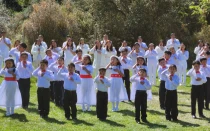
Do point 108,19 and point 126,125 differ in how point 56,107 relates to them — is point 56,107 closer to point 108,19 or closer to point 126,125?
point 126,125

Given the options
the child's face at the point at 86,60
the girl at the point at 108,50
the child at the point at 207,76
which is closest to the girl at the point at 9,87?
the child's face at the point at 86,60

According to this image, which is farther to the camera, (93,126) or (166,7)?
(166,7)

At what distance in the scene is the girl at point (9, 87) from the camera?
12.2 metres

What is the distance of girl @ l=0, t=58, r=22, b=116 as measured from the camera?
39.9 feet

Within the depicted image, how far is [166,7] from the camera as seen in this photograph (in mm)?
27516

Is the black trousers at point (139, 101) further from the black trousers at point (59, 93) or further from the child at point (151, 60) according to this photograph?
the child at point (151, 60)

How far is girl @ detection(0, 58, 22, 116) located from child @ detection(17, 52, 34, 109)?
79 cm

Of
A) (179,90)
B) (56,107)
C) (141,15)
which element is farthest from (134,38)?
(56,107)

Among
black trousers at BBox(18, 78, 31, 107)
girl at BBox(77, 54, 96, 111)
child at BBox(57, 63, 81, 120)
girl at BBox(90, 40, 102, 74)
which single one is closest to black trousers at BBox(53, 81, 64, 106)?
girl at BBox(77, 54, 96, 111)

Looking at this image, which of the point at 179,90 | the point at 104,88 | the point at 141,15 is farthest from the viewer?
the point at 141,15

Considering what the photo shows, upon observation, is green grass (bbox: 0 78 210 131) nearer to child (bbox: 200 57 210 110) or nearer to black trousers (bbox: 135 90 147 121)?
black trousers (bbox: 135 90 147 121)

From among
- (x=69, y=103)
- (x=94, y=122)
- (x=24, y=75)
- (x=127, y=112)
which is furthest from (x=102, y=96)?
(x=24, y=75)

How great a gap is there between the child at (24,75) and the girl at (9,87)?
795 mm

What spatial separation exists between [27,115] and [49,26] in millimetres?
15343
